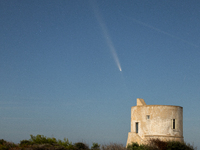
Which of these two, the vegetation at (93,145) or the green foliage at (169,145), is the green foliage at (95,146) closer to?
the vegetation at (93,145)

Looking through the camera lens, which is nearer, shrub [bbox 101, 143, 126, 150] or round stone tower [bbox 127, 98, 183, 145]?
shrub [bbox 101, 143, 126, 150]

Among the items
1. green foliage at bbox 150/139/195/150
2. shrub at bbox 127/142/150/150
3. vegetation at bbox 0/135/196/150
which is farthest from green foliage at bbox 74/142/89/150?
green foliage at bbox 150/139/195/150

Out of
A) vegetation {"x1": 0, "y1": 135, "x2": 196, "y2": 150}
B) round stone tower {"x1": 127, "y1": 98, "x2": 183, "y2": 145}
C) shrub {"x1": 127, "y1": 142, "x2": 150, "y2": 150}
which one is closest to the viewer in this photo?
vegetation {"x1": 0, "y1": 135, "x2": 196, "y2": 150}

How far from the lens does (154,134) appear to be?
2795 centimetres

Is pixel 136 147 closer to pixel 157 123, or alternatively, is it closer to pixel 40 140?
pixel 157 123

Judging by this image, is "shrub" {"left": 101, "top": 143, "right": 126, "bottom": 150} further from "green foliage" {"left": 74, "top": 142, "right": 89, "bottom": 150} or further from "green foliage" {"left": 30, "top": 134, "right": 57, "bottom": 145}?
"green foliage" {"left": 30, "top": 134, "right": 57, "bottom": 145}

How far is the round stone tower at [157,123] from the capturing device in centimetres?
2796

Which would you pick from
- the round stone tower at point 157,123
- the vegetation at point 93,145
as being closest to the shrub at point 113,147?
the vegetation at point 93,145

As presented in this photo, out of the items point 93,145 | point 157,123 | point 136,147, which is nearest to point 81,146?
point 93,145

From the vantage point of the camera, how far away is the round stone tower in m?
28.0

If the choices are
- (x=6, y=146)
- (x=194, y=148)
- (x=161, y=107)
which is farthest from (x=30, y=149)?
(x=194, y=148)

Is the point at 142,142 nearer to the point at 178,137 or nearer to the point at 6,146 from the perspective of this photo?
the point at 178,137

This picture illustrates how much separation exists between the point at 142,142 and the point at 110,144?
11.1 ft

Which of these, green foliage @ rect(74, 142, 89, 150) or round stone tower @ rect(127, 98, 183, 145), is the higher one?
round stone tower @ rect(127, 98, 183, 145)
